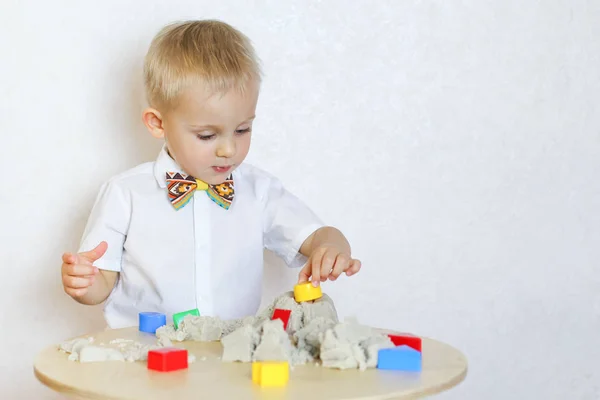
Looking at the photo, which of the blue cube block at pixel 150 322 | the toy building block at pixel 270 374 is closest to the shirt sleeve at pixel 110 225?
the blue cube block at pixel 150 322

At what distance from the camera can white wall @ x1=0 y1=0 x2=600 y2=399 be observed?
5.52 ft

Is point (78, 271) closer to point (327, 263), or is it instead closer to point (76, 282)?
point (76, 282)

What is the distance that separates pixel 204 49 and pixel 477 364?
92 cm

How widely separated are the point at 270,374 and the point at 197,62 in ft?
1.98

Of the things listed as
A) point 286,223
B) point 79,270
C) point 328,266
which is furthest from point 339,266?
point 79,270

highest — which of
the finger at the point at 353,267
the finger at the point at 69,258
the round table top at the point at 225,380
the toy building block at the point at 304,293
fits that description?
the finger at the point at 69,258

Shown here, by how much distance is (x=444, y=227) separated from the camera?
1820 millimetres

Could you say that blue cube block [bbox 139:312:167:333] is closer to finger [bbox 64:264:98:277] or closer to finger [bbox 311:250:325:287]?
finger [bbox 64:264:98:277]

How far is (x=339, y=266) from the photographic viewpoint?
4.12 feet

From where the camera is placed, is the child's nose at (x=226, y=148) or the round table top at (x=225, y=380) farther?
the child's nose at (x=226, y=148)

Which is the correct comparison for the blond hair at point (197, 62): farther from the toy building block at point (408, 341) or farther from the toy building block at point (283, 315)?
the toy building block at point (408, 341)

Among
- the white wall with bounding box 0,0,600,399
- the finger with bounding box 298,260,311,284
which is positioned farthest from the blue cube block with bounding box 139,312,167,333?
the white wall with bounding box 0,0,600,399

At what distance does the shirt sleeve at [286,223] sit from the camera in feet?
4.90

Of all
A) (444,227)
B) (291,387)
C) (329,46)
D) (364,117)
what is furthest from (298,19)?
(291,387)
